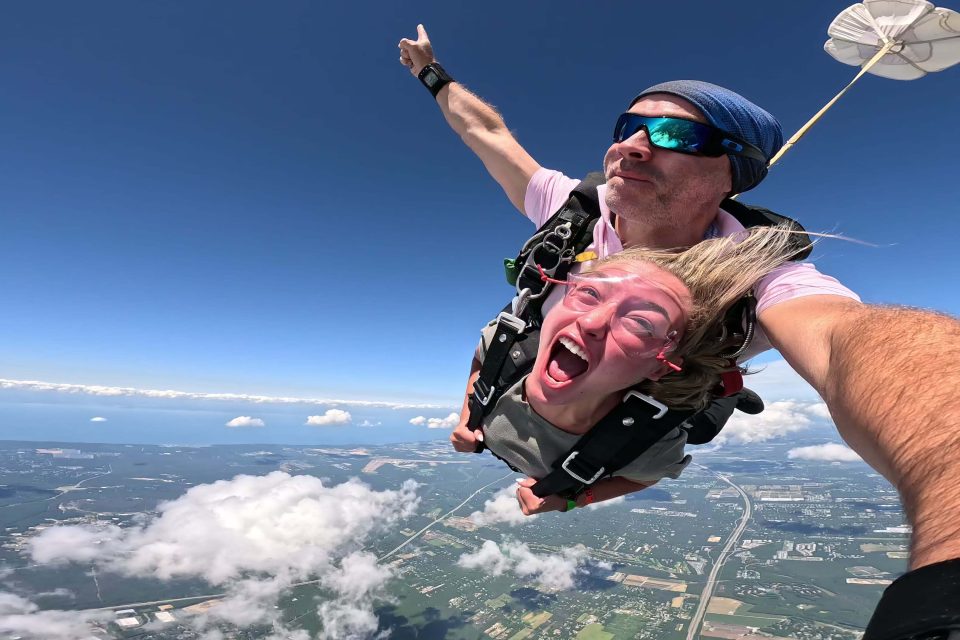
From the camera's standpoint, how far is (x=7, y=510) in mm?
67375

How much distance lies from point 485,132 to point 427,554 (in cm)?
6472

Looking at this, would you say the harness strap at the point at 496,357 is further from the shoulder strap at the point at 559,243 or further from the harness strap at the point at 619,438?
the harness strap at the point at 619,438

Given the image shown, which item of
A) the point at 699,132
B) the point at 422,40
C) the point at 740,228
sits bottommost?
the point at 740,228

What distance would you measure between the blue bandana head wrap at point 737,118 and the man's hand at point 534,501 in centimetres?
191

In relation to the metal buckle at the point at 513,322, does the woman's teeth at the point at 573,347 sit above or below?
below

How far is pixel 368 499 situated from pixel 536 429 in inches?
3605

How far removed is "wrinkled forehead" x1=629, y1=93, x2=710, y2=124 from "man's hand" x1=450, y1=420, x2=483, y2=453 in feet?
6.44

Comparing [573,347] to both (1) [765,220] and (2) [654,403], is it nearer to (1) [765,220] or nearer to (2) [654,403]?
(2) [654,403]

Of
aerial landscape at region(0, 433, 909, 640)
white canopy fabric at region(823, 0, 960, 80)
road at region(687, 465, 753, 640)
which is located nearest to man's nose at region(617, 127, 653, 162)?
white canopy fabric at region(823, 0, 960, 80)

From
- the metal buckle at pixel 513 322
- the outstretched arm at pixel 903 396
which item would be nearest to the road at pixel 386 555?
the metal buckle at pixel 513 322

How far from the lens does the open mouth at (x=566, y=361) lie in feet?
6.12

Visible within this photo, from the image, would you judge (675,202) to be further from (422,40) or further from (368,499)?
(368,499)

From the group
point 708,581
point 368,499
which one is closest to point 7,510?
point 368,499

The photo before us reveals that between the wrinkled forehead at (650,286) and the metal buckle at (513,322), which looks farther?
the metal buckle at (513,322)
